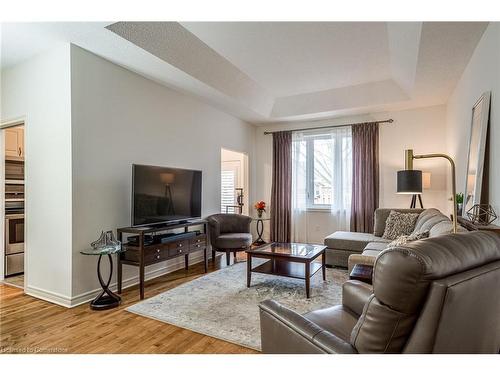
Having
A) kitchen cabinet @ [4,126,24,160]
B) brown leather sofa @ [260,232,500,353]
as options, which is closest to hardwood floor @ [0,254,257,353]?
brown leather sofa @ [260,232,500,353]

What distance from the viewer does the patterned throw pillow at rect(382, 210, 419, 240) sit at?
13.7 feet

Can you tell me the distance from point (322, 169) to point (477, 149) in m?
3.29

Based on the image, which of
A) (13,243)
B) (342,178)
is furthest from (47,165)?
(342,178)

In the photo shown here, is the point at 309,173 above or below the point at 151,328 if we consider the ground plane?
above

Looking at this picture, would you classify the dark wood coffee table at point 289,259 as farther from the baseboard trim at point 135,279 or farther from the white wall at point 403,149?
the white wall at point 403,149

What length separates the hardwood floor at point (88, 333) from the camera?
7.04ft

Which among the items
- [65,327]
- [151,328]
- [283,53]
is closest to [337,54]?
[283,53]

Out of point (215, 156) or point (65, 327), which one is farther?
point (215, 156)

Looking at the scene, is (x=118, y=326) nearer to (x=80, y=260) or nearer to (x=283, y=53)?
(x=80, y=260)

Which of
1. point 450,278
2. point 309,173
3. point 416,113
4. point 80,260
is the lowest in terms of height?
point 80,260

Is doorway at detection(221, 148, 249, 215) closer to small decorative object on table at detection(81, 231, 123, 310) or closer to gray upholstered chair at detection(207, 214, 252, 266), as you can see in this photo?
gray upholstered chair at detection(207, 214, 252, 266)

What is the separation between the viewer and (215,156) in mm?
5227

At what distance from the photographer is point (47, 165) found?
3.14 meters
